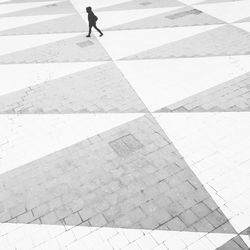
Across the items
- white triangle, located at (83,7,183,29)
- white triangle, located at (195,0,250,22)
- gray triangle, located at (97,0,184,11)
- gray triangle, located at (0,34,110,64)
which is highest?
white triangle, located at (195,0,250,22)

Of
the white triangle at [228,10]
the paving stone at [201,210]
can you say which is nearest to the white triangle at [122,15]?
the white triangle at [228,10]

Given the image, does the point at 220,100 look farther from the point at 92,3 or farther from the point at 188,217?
the point at 92,3

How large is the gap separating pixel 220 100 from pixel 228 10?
7.62 metres

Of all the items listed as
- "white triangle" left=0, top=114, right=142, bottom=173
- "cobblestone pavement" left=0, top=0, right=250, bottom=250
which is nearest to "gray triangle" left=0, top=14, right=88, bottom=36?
"cobblestone pavement" left=0, top=0, right=250, bottom=250

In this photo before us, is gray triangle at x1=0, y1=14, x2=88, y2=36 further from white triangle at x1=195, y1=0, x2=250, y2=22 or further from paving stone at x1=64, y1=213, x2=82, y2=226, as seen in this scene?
paving stone at x1=64, y1=213, x2=82, y2=226

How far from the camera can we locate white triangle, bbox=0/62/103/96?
9.24 metres

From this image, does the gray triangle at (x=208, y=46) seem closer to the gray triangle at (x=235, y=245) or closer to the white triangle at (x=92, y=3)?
the gray triangle at (x=235, y=245)

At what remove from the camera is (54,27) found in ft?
45.2

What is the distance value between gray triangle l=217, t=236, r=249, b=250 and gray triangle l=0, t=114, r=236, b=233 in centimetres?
19

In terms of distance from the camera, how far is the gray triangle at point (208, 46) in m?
9.86

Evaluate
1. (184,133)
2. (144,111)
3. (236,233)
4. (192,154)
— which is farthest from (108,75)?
(236,233)

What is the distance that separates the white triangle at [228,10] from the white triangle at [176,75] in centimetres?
409

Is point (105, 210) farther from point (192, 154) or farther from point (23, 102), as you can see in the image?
point (23, 102)

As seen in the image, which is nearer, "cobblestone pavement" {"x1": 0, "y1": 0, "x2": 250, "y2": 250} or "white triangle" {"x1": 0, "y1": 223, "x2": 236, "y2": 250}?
"white triangle" {"x1": 0, "y1": 223, "x2": 236, "y2": 250}
